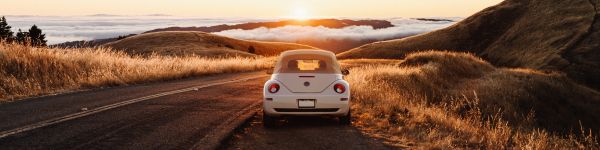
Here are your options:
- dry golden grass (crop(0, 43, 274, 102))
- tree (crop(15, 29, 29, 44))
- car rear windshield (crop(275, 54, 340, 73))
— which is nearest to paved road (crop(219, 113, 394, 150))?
car rear windshield (crop(275, 54, 340, 73))

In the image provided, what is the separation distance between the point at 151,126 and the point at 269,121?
2.07m

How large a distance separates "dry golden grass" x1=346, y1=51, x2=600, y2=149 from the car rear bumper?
0.74 metres

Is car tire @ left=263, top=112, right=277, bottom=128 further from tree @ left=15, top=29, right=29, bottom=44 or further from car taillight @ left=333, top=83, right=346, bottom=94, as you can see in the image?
Answer: tree @ left=15, top=29, right=29, bottom=44

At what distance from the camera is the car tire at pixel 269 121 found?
9.31m

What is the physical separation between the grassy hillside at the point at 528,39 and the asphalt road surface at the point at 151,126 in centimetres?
5757

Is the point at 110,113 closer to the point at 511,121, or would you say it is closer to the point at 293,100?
the point at 293,100

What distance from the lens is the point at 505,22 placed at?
12175 cm

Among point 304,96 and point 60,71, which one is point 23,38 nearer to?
point 60,71

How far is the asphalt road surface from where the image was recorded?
7.59 metres

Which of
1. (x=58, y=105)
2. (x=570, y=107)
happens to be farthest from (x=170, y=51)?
(x=58, y=105)

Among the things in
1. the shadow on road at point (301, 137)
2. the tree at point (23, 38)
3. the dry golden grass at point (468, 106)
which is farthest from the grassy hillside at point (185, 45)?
the shadow on road at point (301, 137)

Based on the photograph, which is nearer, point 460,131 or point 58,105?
point 460,131

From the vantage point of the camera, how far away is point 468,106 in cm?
2541

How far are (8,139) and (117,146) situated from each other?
178 centimetres
